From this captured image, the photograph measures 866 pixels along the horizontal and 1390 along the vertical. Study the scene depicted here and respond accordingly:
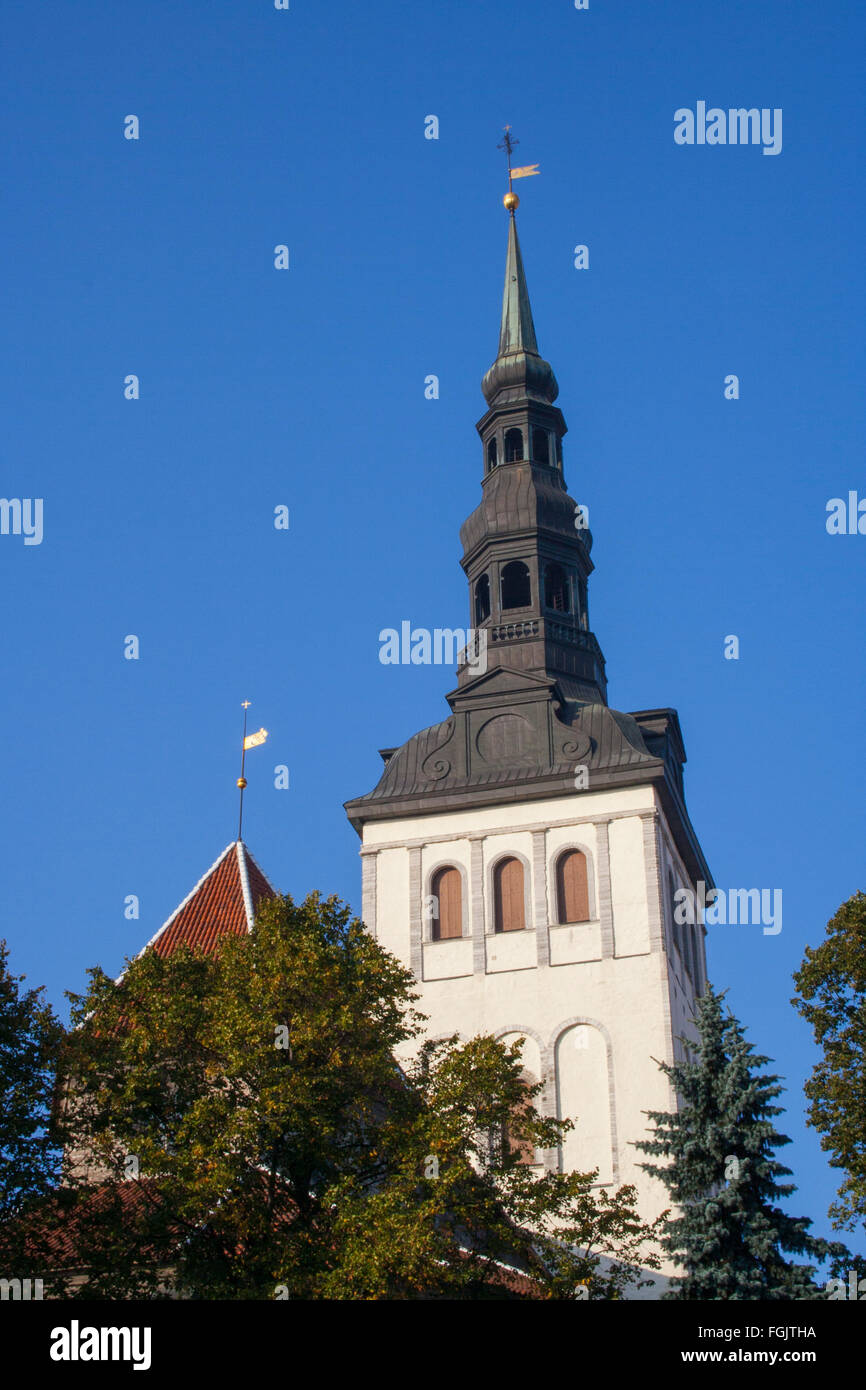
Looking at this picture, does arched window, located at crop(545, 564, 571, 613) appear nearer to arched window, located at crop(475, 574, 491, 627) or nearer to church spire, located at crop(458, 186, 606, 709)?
church spire, located at crop(458, 186, 606, 709)

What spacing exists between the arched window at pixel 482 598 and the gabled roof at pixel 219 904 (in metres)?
14.8

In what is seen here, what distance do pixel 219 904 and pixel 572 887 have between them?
1173cm

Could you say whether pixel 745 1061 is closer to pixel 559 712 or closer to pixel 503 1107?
pixel 503 1107

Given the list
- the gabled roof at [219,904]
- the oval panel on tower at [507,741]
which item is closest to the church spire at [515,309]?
the oval panel on tower at [507,741]

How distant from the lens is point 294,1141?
27.8 meters

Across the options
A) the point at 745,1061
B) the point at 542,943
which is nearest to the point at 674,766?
the point at 542,943

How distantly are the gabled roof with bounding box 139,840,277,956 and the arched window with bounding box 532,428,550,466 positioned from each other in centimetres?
2049

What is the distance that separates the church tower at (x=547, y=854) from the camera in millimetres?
46406

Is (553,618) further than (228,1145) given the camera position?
Yes

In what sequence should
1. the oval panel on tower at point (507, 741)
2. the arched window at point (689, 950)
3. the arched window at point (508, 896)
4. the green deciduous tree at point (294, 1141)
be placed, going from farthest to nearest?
1. the arched window at point (689, 950)
2. the oval panel on tower at point (507, 741)
3. the arched window at point (508, 896)
4. the green deciduous tree at point (294, 1141)

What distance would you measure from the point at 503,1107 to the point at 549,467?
32.5 m

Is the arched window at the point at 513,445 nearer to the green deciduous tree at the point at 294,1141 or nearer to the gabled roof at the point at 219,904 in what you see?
the gabled roof at the point at 219,904

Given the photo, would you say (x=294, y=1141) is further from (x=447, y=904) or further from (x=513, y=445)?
(x=513, y=445)
